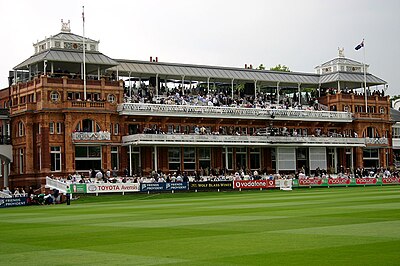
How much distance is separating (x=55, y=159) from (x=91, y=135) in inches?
166

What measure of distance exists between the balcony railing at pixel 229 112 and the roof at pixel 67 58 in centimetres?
508

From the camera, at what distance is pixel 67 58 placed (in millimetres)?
71875

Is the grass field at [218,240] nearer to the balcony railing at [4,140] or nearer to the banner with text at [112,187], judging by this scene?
the banner with text at [112,187]

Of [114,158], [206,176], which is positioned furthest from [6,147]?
[206,176]

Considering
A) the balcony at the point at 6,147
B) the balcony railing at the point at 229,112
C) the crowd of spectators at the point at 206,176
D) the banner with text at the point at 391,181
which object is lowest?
the banner with text at the point at 391,181

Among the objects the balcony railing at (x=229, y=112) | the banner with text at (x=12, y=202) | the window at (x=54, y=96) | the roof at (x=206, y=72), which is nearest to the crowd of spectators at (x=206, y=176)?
the balcony railing at (x=229, y=112)

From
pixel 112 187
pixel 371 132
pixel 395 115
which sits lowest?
pixel 112 187

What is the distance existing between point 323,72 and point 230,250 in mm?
84114

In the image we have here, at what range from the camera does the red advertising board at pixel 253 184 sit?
67.8 metres

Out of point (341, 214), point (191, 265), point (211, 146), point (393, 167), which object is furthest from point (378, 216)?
point (393, 167)

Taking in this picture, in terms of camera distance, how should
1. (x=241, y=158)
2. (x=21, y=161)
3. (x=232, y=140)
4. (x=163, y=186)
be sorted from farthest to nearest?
1. (x=241, y=158)
2. (x=232, y=140)
3. (x=21, y=161)
4. (x=163, y=186)

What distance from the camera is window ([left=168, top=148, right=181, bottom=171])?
7738 cm

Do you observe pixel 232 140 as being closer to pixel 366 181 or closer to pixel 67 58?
pixel 366 181

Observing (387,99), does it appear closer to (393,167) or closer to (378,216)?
(393,167)
